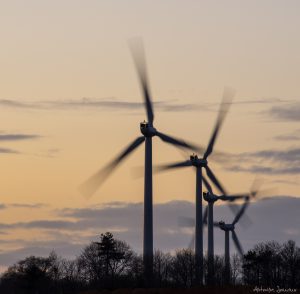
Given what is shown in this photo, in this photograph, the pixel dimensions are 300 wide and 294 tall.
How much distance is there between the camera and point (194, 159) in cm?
17938

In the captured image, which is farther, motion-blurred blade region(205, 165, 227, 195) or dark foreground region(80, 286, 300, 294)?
motion-blurred blade region(205, 165, 227, 195)

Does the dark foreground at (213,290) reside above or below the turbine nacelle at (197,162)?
below

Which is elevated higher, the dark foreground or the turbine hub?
the turbine hub

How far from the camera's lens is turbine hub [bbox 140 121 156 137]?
15188cm

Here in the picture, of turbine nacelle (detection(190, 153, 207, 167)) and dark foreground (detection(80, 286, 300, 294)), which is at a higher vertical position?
turbine nacelle (detection(190, 153, 207, 167))

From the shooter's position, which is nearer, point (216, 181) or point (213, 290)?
point (213, 290)

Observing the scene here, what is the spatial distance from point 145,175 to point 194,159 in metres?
32.7

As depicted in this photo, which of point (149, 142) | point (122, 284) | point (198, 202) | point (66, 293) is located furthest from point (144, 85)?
point (66, 293)

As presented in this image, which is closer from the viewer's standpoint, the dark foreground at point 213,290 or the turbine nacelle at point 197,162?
the dark foreground at point 213,290

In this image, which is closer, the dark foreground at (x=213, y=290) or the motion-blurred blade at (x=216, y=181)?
the dark foreground at (x=213, y=290)

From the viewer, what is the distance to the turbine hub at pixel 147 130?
498 ft

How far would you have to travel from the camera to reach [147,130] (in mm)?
152000

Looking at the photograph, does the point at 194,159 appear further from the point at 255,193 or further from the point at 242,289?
the point at 242,289

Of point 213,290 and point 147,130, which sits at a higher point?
point 147,130
